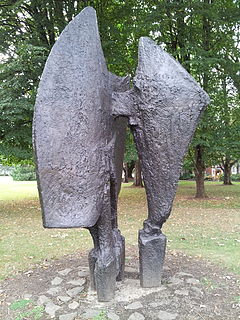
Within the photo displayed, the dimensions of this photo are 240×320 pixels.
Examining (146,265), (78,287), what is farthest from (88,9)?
(78,287)

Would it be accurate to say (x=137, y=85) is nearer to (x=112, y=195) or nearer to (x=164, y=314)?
(x=112, y=195)

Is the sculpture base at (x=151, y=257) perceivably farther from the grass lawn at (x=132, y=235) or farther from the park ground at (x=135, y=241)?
the grass lawn at (x=132, y=235)

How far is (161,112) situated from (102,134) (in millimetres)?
715

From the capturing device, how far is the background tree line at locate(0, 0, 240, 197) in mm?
9836

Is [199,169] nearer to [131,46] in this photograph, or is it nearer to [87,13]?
[131,46]

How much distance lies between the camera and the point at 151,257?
4.28 metres

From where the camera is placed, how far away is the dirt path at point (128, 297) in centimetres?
375

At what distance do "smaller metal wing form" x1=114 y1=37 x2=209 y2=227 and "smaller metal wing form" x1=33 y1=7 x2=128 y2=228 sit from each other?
1.27 ft

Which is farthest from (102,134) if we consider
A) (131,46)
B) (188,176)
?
(188,176)

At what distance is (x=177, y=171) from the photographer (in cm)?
403

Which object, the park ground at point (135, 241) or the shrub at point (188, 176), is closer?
the park ground at point (135, 241)

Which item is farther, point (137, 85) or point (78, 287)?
point (78, 287)

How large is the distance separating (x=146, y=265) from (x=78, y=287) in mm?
933

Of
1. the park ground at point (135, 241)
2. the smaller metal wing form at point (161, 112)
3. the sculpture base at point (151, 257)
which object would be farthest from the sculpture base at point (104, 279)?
the park ground at point (135, 241)
